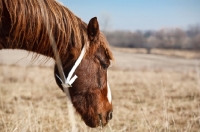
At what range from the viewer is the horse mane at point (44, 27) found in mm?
2658

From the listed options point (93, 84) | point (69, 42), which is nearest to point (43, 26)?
point (69, 42)

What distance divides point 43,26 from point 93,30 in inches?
21.4

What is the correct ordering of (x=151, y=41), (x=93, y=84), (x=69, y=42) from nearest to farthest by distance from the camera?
(x=69, y=42), (x=93, y=84), (x=151, y=41)

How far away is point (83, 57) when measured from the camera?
3.03m

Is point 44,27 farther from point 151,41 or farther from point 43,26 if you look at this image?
point 151,41

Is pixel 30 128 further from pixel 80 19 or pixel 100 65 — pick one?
pixel 80 19

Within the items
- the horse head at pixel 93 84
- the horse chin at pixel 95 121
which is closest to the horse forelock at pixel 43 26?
the horse head at pixel 93 84

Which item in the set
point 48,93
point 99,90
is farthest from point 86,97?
point 48,93

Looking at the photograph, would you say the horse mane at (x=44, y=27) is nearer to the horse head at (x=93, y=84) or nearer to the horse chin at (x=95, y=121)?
the horse head at (x=93, y=84)

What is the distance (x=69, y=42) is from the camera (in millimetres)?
2967

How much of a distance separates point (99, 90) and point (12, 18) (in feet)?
4.09

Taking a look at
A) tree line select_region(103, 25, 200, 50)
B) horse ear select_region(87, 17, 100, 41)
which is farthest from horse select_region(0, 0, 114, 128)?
tree line select_region(103, 25, 200, 50)

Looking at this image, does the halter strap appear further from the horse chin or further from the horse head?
the horse chin

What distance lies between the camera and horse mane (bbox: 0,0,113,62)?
266 cm
